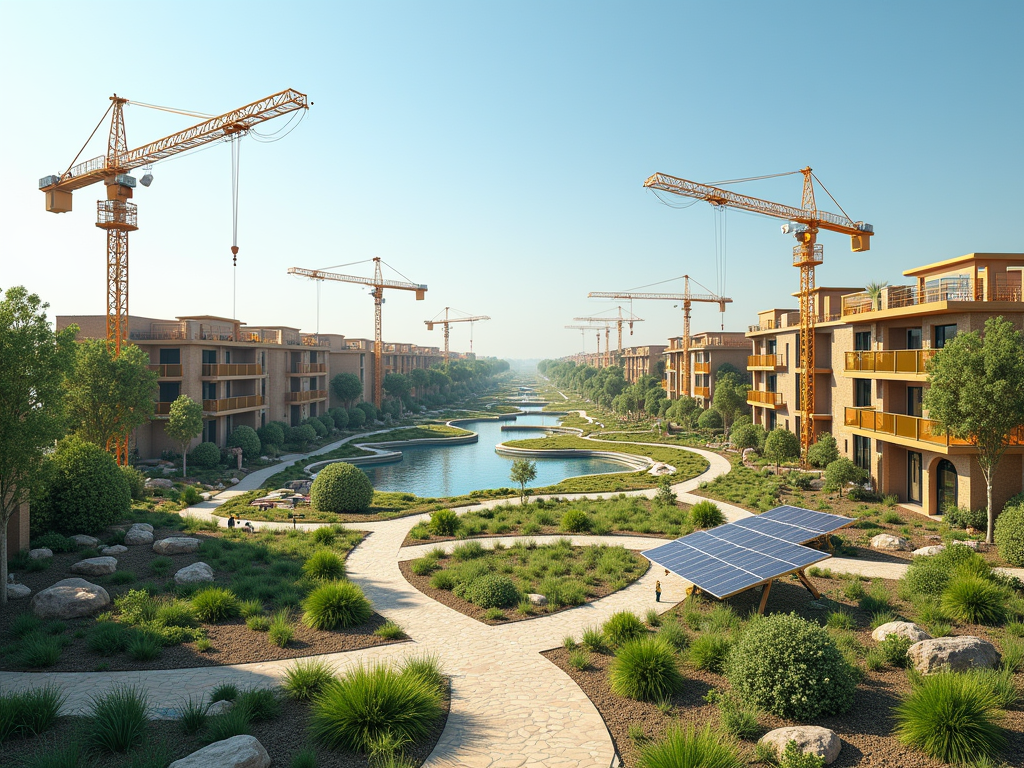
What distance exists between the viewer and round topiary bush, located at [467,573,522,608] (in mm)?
14406

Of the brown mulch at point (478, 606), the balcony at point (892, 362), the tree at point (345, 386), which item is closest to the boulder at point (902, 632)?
the brown mulch at point (478, 606)

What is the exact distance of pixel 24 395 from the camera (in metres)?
13.3

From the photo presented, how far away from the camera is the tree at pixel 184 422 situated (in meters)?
33.4

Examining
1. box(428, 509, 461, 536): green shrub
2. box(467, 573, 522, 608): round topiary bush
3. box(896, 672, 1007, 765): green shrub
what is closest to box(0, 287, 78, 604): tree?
box(467, 573, 522, 608): round topiary bush

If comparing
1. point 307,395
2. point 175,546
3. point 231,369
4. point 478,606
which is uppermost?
point 231,369

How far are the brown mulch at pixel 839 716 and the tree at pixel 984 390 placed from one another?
325 inches

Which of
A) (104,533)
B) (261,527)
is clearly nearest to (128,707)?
(104,533)

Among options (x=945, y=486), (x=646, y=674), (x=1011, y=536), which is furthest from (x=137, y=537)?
(x=945, y=486)

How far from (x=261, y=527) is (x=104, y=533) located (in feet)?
17.7

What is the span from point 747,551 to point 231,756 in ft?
38.0

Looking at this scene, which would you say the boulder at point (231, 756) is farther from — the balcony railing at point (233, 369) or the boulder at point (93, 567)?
the balcony railing at point (233, 369)

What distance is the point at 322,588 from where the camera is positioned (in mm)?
13344

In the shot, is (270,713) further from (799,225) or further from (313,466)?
(799,225)

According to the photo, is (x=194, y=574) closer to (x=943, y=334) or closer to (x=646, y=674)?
(x=646, y=674)
